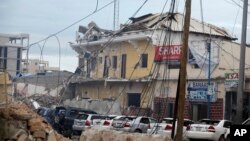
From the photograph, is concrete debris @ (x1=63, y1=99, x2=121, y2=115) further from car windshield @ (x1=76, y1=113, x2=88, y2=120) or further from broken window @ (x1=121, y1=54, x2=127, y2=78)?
car windshield @ (x1=76, y1=113, x2=88, y2=120)

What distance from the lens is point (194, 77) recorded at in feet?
124

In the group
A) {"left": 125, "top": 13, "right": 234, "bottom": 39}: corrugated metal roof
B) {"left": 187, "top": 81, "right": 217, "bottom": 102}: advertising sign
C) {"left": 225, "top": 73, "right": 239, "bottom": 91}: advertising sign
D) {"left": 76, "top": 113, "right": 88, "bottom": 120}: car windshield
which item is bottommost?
{"left": 76, "top": 113, "right": 88, "bottom": 120}: car windshield

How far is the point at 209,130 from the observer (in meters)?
24.3

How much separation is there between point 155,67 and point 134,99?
7.11m

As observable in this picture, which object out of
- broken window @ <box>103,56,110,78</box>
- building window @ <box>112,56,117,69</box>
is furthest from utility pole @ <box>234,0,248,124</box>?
broken window @ <box>103,56,110,78</box>

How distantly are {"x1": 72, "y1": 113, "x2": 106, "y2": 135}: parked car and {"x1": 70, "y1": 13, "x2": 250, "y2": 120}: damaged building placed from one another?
411 cm

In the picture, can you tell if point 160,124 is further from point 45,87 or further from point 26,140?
point 45,87

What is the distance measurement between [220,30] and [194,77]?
1069cm

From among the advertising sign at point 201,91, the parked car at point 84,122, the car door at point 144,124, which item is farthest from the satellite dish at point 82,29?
the car door at point 144,124

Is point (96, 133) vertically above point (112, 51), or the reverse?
point (112, 51)

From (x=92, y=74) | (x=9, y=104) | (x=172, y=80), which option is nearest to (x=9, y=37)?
(x=92, y=74)

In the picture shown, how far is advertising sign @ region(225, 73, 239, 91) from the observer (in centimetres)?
3001

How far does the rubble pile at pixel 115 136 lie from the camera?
16609mm

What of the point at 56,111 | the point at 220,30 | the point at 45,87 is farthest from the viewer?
the point at 45,87
